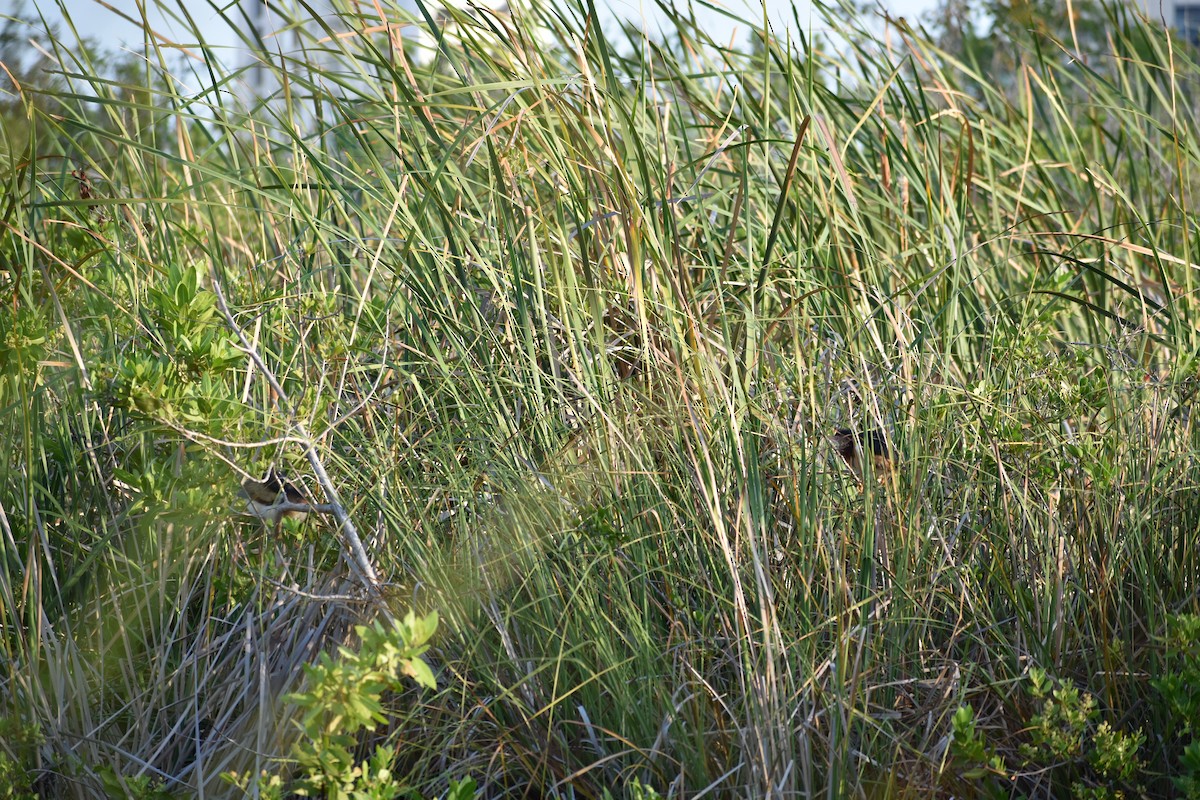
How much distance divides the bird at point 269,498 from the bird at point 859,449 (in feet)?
2.41

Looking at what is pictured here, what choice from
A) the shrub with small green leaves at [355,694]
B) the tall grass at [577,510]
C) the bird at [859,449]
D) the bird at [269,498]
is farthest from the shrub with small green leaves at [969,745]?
the bird at [269,498]

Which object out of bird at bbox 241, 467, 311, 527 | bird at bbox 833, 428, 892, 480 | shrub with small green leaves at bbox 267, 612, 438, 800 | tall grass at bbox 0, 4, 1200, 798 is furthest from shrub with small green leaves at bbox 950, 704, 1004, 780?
bird at bbox 241, 467, 311, 527

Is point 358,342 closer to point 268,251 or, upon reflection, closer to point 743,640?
point 268,251

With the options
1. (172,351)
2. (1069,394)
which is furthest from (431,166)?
(1069,394)

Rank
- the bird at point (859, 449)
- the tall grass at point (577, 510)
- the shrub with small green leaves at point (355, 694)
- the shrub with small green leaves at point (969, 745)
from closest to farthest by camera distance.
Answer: the shrub with small green leaves at point (355, 694), the shrub with small green leaves at point (969, 745), the tall grass at point (577, 510), the bird at point (859, 449)

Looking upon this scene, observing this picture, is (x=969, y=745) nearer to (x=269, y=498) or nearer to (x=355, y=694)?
(x=355, y=694)

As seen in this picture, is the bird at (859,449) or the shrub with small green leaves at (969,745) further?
the bird at (859,449)

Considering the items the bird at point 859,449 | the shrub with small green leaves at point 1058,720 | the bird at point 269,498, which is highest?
the bird at point 269,498

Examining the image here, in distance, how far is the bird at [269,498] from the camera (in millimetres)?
1287

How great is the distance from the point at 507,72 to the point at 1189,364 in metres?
1.21

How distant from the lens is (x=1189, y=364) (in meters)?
1.55

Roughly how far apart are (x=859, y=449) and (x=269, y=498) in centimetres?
78

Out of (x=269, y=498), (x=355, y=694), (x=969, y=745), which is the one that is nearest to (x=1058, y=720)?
(x=969, y=745)

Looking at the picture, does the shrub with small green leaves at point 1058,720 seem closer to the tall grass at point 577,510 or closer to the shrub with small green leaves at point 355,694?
the tall grass at point 577,510
